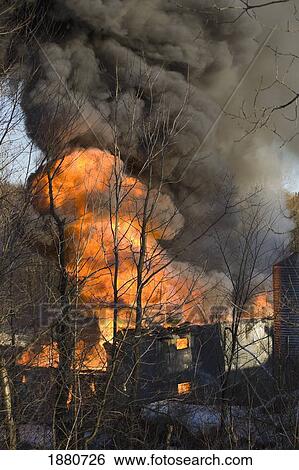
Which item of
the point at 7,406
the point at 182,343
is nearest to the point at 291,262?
the point at 182,343

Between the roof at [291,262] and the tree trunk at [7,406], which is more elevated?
the roof at [291,262]

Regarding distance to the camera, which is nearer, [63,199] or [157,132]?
[157,132]

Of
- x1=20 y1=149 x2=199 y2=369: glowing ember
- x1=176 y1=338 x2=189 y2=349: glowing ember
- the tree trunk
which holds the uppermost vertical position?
x1=20 y1=149 x2=199 y2=369: glowing ember

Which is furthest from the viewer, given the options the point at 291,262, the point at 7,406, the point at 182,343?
the point at 291,262

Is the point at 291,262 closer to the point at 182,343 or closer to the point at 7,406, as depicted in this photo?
the point at 182,343

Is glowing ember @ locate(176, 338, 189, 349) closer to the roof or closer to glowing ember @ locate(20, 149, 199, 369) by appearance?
glowing ember @ locate(20, 149, 199, 369)

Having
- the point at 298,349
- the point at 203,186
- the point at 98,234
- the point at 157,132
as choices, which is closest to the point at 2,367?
the point at 98,234

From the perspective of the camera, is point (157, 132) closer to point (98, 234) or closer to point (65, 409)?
point (98, 234)

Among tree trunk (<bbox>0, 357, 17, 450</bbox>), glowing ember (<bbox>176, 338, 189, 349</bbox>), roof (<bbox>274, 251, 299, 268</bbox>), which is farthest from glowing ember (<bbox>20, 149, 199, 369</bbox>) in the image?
roof (<bbox>274, 251, 299, 268</bbox>)

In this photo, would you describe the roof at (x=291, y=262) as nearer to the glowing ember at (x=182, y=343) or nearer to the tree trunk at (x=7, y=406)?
the glowing ember at (x=182, y=343)

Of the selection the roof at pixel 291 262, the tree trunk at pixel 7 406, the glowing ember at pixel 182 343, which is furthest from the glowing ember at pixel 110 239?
the roof at pixel 291 262

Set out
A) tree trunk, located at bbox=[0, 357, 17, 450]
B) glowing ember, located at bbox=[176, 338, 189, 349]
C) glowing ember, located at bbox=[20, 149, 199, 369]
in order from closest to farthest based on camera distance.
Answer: tree trunk, located at bbox=[0, 357, 17, 450] → glowing ember, located at bbox=[20, 149, 199, 369] → glowing ember, located at bbox=[176, 338, 189, 349]
